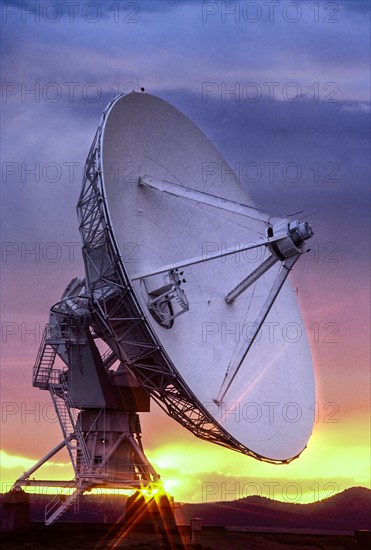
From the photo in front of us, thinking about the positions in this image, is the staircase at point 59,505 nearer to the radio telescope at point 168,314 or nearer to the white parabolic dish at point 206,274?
the radio telescope at point 168,314

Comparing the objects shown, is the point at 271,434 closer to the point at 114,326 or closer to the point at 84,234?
the point at 114,326

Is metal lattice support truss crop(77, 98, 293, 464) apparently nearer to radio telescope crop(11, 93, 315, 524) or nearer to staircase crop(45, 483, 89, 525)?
radio telescope crop(11, 93, 315, 524)

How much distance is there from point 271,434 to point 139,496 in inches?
273

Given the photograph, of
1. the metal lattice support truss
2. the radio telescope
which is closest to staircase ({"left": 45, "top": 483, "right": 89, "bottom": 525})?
the radio telescope

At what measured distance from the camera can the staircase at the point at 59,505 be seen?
41250 millimetres

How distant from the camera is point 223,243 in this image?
42875 millimetres

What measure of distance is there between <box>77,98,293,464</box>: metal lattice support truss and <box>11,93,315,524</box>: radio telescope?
0.05 meters

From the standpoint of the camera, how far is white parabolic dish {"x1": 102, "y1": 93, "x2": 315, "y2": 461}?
125 feet

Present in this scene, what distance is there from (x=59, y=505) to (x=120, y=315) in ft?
29.8

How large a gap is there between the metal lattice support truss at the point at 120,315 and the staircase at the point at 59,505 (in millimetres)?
5694

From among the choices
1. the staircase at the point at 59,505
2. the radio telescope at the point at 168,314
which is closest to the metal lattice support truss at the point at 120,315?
the radio telescope at the point at 168,314

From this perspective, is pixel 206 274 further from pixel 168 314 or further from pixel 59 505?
pixel 59 505

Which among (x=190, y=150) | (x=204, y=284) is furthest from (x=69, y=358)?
(x=190, y=150)

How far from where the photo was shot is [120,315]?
3700 centimetres
